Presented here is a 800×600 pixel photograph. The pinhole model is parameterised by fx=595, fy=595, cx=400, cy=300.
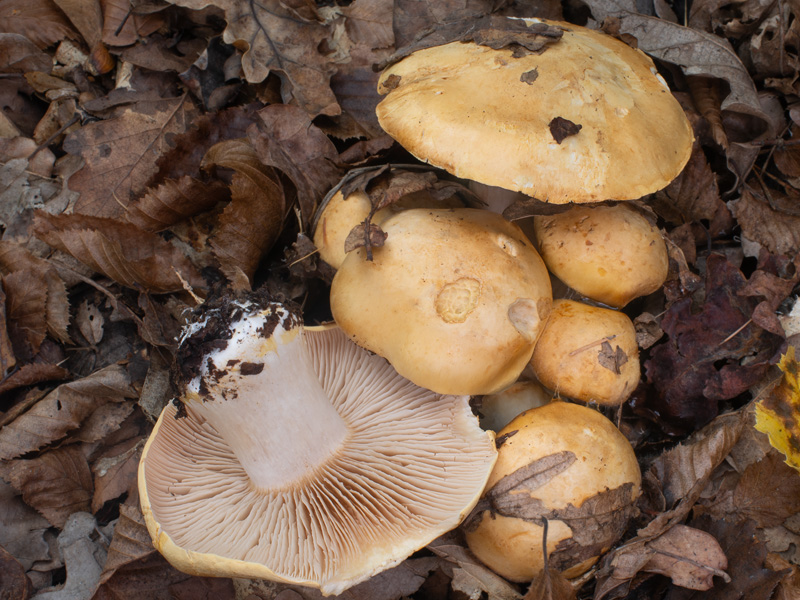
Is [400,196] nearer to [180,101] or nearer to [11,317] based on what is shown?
[180,101]

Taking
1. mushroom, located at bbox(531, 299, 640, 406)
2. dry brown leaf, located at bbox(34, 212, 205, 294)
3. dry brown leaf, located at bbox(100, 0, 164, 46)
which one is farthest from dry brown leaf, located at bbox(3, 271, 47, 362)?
mushroom, located at bbox(531, 299, 640, 406)

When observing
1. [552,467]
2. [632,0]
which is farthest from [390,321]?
[632,0]

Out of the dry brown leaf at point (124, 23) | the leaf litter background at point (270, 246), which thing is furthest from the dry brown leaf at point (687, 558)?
the dry brown leaf at point (124, 23)

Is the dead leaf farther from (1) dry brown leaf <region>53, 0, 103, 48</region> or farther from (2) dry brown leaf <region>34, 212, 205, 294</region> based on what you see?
(1) dry brown leaf <region>53, 0, 103, 48</region>

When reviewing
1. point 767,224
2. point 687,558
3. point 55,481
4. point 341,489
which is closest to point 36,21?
point 55,481

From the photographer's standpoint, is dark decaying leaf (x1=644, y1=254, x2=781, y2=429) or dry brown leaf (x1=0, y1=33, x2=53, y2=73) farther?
dry brown leaf (x1=0, y1=33, x2=53, y2=73)

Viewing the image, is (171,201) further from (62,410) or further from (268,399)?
(268,399)
